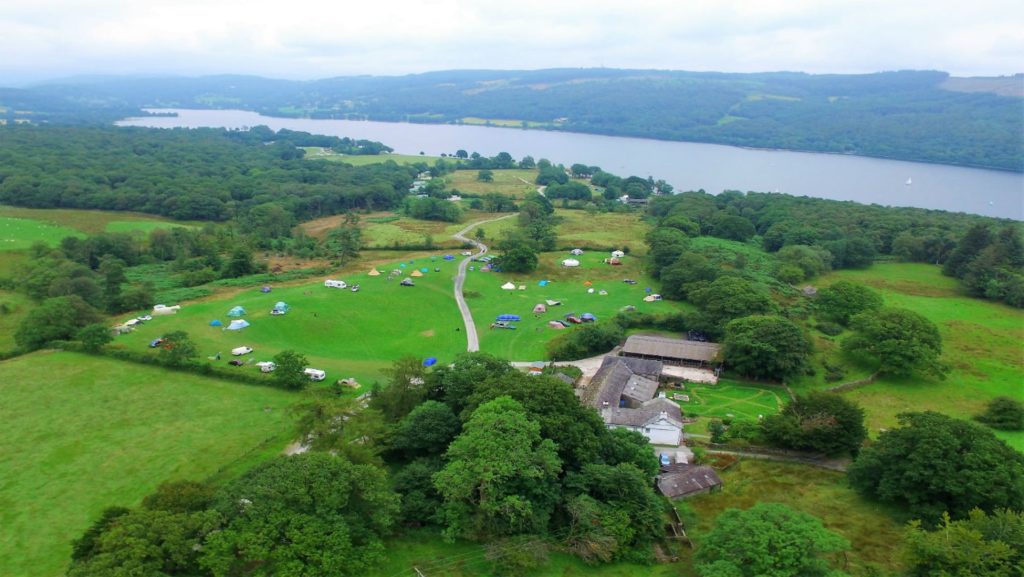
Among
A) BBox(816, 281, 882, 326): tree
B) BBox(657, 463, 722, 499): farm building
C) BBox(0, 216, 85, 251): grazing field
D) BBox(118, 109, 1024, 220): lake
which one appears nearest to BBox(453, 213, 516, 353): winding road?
BBox(657, 463, 722, 499): farm building

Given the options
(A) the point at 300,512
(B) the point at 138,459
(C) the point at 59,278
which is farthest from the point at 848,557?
(C) the point at 59,278

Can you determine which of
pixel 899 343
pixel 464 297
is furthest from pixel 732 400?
pixel 464 297

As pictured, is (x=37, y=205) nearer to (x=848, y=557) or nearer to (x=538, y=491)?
(x=538, y=491)

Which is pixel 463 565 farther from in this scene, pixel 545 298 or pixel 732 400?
pixel 545 298

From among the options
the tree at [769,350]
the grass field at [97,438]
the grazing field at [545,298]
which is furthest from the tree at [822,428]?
the grass field at [97,438]

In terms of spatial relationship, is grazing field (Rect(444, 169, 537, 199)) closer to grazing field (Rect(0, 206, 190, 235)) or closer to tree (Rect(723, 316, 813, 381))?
grazing field (Rect(0, 206, 190, 235))

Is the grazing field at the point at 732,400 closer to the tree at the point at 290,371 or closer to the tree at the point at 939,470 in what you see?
the tree at the point at 939,470
